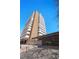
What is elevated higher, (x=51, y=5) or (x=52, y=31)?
(x=51, y=5)

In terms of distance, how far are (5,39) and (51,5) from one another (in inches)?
25.6

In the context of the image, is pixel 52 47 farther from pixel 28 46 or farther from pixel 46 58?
pixel 28 46

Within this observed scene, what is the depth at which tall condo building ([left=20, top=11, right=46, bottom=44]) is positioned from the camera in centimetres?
157

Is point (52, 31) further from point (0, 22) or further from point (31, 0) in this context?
point (0, 22)

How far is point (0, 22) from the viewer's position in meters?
1.49

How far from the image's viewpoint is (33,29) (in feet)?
5.24

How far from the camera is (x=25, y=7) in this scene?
1.58 m

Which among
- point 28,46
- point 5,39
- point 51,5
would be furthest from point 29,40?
point 51,5

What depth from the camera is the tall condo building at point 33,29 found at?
5.14 feet
